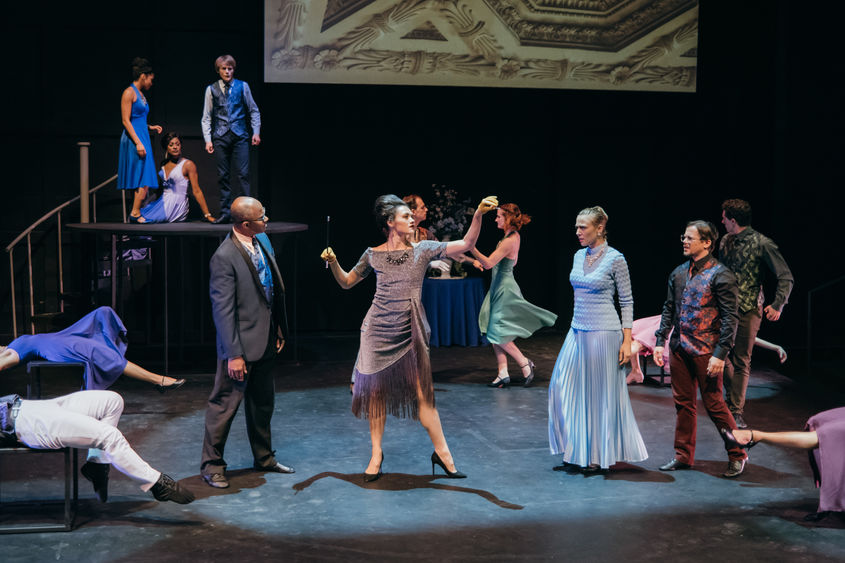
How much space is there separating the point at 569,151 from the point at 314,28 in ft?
9.79

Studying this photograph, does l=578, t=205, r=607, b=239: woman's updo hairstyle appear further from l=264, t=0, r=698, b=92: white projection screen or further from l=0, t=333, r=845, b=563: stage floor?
l=264, t=0, r=698, b=92: white projection screen

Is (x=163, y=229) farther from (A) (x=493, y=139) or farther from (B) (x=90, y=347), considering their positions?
(A) (x=493, y=139)

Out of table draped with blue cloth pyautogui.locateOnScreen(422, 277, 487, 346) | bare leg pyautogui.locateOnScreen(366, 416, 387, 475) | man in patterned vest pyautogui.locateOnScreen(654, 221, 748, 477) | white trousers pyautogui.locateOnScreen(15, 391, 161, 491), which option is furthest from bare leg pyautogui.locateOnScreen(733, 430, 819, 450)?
table draped with blue cloth pyautogui.locateOnScreen(422, 277, 487, 346)

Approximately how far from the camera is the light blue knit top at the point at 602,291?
16.9 ft

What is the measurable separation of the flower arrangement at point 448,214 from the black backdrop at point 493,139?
0.65 feet

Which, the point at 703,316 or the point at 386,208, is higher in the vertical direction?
the point at 386,208

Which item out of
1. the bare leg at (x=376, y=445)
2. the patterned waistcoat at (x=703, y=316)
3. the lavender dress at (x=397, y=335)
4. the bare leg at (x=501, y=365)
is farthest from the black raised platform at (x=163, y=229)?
the patterned waistcoat at (x=703, y=316)

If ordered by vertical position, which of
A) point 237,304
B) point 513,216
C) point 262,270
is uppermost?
point 513,216

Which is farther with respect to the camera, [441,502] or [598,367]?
[598,367]

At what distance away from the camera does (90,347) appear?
546 cm

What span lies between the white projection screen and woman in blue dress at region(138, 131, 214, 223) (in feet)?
3.66

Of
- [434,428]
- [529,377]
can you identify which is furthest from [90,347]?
[529,377]

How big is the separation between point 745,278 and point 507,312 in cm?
198

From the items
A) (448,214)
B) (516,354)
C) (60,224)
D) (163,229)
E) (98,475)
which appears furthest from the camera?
(448,214)
